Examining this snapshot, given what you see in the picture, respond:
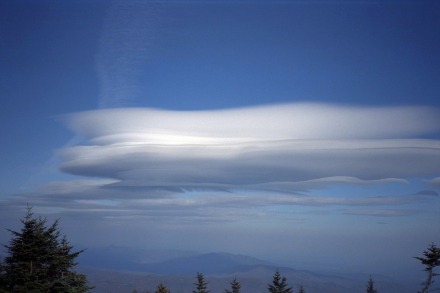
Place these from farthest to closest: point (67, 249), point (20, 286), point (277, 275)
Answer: point (277, 275) < point (67, 249) < point (20, 286)

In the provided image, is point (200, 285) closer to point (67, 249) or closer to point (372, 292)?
point (67, 249)

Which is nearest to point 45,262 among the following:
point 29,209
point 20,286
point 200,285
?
point 20,286

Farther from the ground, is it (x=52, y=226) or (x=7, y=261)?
(x=52, y=226)

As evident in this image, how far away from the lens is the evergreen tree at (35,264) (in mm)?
22016

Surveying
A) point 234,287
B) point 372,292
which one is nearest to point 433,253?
point 234,287

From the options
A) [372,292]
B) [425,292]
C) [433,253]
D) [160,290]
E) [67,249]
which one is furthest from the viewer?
[372,292]

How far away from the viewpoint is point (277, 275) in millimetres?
54094

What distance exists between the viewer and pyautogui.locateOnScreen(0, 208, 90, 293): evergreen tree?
72.2 ft

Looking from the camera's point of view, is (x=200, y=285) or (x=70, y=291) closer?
(x=70, y=291)

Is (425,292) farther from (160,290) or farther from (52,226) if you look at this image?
(52,226)

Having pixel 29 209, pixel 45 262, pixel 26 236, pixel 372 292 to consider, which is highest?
pixel 29 209

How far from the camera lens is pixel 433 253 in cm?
4091

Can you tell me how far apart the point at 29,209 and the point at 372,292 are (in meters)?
87.9

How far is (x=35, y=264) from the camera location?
23109 millimetres
